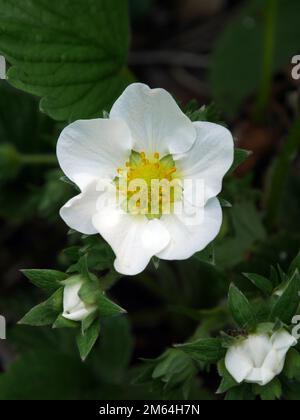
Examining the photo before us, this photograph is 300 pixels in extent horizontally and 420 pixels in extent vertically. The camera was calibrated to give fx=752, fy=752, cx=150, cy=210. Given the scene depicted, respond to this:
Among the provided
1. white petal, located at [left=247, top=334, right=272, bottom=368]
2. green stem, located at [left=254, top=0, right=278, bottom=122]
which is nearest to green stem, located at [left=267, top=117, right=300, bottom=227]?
green stem, located at [left=254, top=0, right=278, bottom=122]

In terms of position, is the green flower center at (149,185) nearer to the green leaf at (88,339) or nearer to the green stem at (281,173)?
the green leaf at (88,339)

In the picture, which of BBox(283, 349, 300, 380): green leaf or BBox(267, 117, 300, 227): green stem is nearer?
BBox(283, 349, 300, 380): green leaf

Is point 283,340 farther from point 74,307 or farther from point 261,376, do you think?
point 74,307

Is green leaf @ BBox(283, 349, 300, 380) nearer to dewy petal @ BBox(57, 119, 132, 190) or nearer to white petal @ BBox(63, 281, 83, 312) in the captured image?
white petal @ BBox(63, 281, 83, 312)

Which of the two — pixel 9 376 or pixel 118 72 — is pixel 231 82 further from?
pixel 9 376

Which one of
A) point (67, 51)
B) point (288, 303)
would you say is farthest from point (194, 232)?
point (67, 51)
